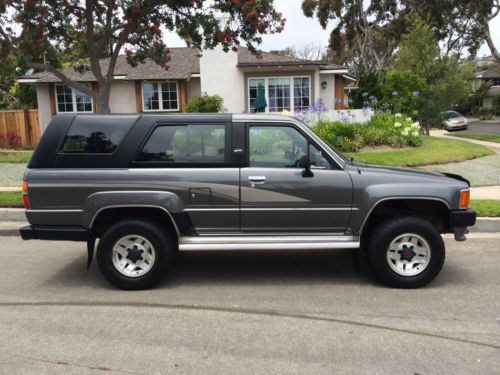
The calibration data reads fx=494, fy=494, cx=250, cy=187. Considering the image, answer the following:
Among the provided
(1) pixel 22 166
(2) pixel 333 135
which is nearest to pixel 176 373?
(2) pixel 333 135

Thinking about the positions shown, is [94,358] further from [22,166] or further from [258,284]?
[22,166]

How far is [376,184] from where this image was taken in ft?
17.0

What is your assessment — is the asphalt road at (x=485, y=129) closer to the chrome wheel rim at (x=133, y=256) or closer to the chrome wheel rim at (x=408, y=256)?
the chrome wheel rim at (x=408, y=256)

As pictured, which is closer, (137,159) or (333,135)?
(137,159)

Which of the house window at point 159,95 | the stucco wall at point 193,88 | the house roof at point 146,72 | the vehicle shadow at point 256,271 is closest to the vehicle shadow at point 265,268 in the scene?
the vehicle shadow at point 256,271

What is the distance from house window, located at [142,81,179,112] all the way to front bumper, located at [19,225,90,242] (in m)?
18.3

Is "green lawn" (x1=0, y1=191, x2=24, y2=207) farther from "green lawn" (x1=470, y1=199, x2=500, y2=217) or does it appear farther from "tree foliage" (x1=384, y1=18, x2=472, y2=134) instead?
"tree foliage" (x1=384, y1=18, x2=472, y2=134)

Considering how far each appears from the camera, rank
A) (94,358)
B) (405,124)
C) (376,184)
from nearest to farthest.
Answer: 1. (94,358)
2. (376,184)
3. (405,124)

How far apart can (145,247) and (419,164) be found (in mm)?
9351

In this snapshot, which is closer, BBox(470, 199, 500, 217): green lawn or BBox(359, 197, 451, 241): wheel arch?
BBox(359, 197, 451, 241): wheel arch

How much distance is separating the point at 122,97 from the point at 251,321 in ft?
67.2

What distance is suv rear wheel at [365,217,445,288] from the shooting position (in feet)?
17.0

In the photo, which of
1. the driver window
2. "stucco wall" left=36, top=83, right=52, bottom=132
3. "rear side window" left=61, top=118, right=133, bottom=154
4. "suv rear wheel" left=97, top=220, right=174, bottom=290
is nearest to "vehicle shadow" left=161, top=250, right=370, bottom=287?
"suv rear wheel" left=97, top=220, right=174, bottom=290

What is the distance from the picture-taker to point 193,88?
2345 centimetres
